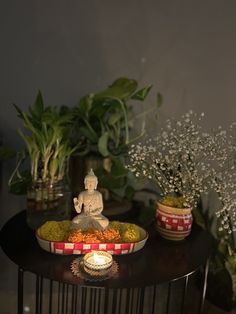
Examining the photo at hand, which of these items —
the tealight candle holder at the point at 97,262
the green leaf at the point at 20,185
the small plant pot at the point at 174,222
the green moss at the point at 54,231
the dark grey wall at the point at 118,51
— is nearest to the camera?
the tealight candle holder at the point at 97,262

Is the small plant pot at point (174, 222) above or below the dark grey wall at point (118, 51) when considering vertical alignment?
below

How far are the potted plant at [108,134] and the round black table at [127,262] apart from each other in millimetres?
253

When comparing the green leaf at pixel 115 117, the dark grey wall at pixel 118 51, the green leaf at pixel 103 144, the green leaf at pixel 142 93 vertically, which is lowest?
the green leaf at pixel 103 144

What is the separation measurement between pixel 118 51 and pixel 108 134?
0.42 m

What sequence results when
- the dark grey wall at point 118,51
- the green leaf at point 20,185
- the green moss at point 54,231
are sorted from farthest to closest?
the dark grey wall at point 118,51
the green leaf at point 20,185
the green moss at point 54,231

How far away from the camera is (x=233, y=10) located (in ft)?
5.01

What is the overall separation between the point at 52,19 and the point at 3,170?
2.28ft

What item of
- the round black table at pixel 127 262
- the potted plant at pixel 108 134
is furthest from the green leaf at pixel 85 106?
the round black table at pixel 127 262

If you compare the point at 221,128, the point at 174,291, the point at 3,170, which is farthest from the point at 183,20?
the point at 174,291

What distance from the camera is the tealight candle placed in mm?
979

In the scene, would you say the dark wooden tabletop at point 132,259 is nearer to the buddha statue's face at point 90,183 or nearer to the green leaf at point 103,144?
the buddha statue's face at point 90,183

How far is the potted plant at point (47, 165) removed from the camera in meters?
1.27

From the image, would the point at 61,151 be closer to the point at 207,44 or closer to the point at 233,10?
the point at 207,44

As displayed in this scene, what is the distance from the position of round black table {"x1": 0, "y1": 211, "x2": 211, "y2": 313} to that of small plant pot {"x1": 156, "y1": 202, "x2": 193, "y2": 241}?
0.03 meters
